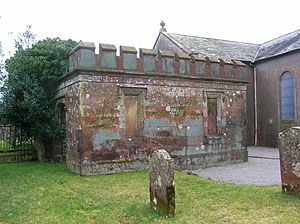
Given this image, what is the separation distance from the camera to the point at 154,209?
253 inches

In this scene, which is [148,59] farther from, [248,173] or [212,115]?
[248,173]

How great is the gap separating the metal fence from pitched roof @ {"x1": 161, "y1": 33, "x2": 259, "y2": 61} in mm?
10933

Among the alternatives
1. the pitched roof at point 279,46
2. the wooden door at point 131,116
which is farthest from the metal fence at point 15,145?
the pitched roof at point 279,46

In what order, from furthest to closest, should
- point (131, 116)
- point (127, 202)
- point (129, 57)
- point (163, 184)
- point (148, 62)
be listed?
point (148, 62), point (131, 116), point (129, 57), point (127, 202), point (163, 184)

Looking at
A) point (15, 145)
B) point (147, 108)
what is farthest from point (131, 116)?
point (15, 145)

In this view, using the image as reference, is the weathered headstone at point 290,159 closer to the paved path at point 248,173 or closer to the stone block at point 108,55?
the paved path at point 248,173

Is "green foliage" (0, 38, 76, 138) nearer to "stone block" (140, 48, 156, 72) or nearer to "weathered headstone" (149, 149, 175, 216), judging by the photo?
"stone block" (140, 48, 156, 72)

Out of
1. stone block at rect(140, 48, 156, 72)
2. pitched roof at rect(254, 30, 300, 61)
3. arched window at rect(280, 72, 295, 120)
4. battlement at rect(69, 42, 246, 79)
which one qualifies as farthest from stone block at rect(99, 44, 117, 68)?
arched window at rect(280, 72, 295, 120)

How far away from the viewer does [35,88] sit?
14.1m

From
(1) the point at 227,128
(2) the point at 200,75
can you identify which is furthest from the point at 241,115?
(2) the point at 200,75

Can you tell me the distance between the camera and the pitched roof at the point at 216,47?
2073 cm

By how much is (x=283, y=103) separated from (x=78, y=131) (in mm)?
14914

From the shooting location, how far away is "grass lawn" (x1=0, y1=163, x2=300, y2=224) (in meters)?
5.95

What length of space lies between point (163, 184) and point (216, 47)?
18.0 meters
